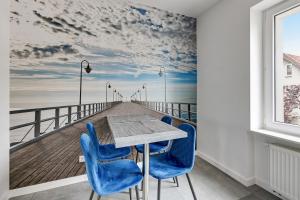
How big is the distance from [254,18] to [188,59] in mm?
1245

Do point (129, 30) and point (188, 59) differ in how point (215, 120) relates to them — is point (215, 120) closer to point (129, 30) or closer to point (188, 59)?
point (188, 59)

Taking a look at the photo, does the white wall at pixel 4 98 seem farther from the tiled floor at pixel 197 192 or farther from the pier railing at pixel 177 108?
the pier railing at pixel 177 108

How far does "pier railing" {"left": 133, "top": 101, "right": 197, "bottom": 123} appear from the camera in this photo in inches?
115

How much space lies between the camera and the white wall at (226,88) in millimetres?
2146

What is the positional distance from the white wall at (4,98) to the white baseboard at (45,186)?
11 centimetres

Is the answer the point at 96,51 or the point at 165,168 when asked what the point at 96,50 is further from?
the point at 165,168

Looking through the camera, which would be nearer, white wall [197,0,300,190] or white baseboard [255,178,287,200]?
white baseboard [255,178,287,200]

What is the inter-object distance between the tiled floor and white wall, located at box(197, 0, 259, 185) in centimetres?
19

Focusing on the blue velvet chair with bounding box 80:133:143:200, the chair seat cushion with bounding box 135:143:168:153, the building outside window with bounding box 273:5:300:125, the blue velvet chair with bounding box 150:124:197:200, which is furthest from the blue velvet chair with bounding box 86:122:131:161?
the building outside window with bounding box 273:5:300:125

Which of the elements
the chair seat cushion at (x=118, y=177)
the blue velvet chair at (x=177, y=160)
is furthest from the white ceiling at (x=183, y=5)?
the chair seat cushion at (x=118, y=177)

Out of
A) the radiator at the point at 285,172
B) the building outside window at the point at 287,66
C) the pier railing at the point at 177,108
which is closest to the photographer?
the radiator at the point at 285,172

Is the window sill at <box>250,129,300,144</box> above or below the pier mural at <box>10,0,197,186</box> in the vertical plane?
below

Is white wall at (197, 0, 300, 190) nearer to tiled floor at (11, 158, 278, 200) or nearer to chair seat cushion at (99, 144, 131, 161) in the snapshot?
tiled floor at (11, 158, 278, 200)

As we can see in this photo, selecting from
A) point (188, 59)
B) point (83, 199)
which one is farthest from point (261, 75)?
point (83, 199)
